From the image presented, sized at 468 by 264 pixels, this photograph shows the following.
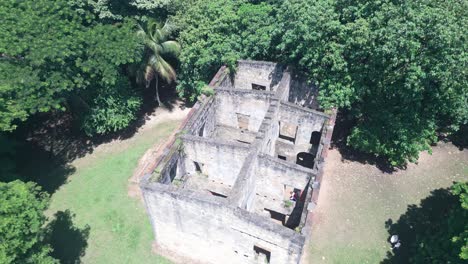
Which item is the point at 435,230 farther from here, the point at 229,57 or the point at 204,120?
the point at 229,57

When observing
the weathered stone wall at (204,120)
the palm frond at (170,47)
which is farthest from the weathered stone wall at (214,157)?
the palm frond at (170,47)

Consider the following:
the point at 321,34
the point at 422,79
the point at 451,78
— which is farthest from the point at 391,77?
the point at 321,34

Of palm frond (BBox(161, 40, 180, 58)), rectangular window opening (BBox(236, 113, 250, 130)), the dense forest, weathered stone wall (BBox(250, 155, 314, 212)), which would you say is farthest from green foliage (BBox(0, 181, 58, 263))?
palm frond (BBox(161, 40, 180, 58))

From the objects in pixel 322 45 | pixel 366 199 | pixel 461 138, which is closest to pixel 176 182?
pixel 322 45

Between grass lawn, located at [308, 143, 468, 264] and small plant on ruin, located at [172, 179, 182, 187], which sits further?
grass lawn, located at [308, 143, 468, 264]

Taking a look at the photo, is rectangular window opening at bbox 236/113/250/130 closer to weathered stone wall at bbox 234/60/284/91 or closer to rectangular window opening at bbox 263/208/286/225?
weathered stone wall at bbox 234/60/284/91

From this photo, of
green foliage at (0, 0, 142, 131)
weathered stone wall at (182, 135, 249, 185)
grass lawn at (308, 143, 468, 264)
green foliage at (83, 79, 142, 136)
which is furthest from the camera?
green foliage at (83, 79, 142, 136)

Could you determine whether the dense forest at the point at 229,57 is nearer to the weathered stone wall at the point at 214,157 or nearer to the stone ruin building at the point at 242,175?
the stone ruin building at the point at 242,175
